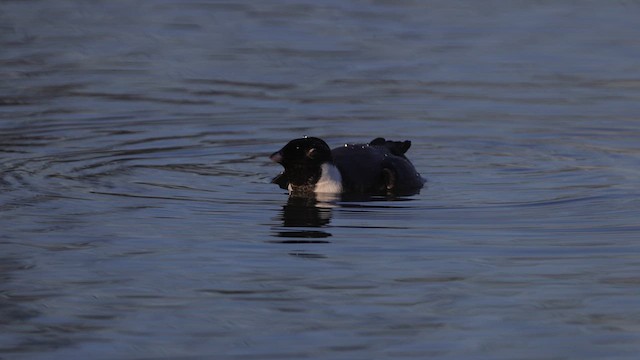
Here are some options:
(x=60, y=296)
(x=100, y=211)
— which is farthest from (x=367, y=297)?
(x=100, y=211)

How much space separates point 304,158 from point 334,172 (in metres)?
0.27

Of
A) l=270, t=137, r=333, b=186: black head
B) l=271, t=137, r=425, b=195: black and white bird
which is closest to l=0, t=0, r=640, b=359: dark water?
l=271, t=137, r=425, b=195: black and white bird

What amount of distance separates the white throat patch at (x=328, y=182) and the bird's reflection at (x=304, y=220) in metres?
0.11

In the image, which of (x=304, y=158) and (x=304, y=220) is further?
(x=304, y=158)

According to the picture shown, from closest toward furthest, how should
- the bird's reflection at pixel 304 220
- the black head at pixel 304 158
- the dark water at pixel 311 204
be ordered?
the dark water at pixel 311 204 → the bird's reflection at pixel 304 220 → the black head at pixel 304 158

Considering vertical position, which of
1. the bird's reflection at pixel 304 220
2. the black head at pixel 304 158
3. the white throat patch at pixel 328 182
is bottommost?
the bird's reflection at pixel 304 220

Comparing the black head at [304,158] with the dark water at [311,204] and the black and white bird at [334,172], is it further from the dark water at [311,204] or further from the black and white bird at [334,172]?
the dark water at [311,204]

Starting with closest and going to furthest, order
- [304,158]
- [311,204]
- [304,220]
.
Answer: [304,220] → [311,204] → [304,158]

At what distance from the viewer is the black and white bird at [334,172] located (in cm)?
1239

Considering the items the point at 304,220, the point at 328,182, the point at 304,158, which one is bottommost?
the point at 304,220

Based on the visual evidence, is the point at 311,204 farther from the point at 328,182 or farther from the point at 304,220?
the point at 304,220

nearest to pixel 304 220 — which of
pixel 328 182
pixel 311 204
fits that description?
pixel 311 204

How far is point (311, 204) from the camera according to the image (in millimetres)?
12164

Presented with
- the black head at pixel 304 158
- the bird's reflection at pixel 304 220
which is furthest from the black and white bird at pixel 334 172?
the bird's reflection at pixel 304 220
